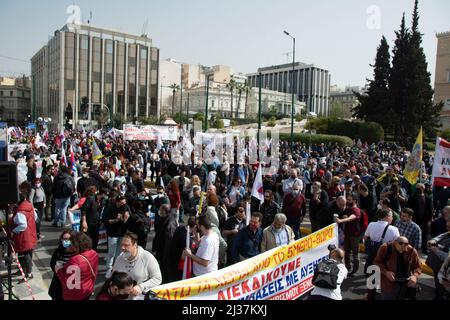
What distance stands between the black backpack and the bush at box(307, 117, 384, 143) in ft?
137

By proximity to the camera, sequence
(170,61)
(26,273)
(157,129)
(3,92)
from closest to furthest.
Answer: (26,273) → (157,129) → (3,92) → (170,61)

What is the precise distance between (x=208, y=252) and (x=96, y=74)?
320 ft

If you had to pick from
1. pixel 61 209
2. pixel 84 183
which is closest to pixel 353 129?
pixel 84 183

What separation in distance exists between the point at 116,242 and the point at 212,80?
14393 centimetres

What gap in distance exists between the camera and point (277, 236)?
20.7ft

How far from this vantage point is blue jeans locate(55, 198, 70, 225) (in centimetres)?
1060

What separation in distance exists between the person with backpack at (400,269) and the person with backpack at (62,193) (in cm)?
753

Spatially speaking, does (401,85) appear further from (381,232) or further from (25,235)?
(25,235)

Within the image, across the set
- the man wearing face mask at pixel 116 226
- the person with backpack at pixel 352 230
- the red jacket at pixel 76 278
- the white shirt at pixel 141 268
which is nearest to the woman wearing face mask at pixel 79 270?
the red jacket at pixel 76 278

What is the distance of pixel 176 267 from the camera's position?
6043 millimetres

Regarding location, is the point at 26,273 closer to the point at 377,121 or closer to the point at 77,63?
the point at 377,121

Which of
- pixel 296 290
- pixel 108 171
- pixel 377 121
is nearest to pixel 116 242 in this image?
pixel 296 290

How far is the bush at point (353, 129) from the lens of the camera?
44719 millimetres

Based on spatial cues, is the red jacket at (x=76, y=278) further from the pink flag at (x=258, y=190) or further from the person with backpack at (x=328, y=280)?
the pink flag at (x=258, y=190)
